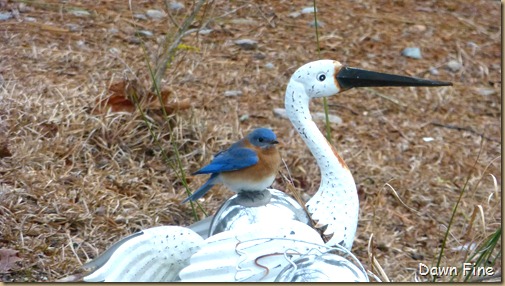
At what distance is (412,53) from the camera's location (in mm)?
5457

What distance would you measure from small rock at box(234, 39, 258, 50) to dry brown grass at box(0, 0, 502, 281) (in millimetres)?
43

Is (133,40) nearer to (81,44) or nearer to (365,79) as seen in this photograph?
(81,44)

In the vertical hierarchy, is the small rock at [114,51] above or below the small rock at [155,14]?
above

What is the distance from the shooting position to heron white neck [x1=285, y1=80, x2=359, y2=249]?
9.25 feet

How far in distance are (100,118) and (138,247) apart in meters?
1.65

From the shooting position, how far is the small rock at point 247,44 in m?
5.27

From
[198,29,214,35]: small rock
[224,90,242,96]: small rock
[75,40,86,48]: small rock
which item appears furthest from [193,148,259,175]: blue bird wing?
[198,29,214,35]: small rock

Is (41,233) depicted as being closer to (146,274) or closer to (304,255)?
(146,274)

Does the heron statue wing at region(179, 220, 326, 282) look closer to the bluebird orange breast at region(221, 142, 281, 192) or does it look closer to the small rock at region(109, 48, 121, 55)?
the bluebird orange breast at region(221, 142, 281, 192)

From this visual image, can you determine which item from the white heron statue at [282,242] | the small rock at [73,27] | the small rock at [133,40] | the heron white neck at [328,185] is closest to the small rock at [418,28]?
the small rock at [133,40]

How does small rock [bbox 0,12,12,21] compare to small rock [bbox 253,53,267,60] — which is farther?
small rock [bbox 253,53,267,60]

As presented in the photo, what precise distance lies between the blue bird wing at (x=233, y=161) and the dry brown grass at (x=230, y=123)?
572 millimetres

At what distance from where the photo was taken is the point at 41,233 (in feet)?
11.6

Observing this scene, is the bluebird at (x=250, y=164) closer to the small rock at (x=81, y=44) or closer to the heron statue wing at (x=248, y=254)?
the heron statue wing at (x=248, y=254)
